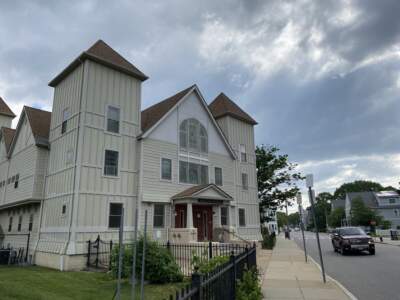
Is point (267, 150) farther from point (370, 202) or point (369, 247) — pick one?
point (370, 202)

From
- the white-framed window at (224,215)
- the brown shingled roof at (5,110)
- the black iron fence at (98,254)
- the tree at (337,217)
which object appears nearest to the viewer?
the black iron fence at (98,254)

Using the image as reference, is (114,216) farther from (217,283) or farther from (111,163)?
(217,283)

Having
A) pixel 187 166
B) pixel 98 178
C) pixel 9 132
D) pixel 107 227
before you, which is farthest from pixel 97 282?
pixel 9 132

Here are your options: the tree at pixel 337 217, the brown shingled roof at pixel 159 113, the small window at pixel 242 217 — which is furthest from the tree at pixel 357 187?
the brown shingled roof at pixel 159 113

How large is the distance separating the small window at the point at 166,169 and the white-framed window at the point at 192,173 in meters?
1.00

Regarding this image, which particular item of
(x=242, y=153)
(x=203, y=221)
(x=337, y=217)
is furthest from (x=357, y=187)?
(x=203, y=221)

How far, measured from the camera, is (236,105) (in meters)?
31.8

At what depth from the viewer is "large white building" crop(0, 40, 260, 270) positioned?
17266 mm

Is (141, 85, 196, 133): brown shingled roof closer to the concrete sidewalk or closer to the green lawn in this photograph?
the green lawn

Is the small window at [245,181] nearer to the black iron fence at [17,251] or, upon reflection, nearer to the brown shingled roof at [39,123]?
the brown shingled roof at [39,123]

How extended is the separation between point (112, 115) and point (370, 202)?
74.9m

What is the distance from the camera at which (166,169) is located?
2103cm

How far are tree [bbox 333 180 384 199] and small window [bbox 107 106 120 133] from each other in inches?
4495

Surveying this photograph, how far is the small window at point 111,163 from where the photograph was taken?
1831 centimetres
